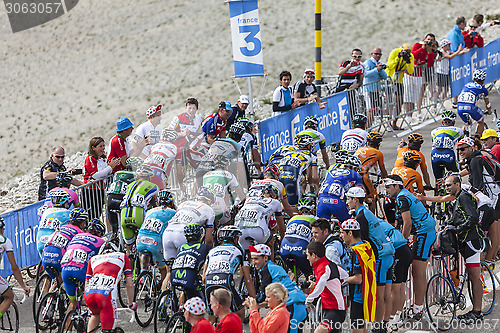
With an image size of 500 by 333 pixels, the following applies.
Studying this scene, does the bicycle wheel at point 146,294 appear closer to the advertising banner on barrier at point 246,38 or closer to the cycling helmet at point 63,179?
the cycling helmet at point 63,179

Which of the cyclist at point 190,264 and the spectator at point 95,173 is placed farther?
the spectator at point 95,173

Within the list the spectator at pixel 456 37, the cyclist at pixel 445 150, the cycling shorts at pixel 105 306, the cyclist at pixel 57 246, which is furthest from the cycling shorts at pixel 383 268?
the spectator at pixel 456 37

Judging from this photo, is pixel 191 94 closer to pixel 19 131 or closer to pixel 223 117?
pixel 19 131

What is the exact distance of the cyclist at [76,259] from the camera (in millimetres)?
10945

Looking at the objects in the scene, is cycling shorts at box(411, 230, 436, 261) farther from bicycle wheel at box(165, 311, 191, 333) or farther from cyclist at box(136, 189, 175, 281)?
cyclist at box(136, 189, 175, 281)

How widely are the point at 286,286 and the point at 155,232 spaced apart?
9.66 ft

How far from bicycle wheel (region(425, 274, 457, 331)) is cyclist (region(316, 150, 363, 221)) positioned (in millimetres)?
1846

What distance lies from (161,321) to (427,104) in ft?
40.6

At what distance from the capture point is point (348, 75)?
63.0 ft

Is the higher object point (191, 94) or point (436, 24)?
point (436, 24)

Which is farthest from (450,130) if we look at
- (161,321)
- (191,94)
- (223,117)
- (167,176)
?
(191,94)

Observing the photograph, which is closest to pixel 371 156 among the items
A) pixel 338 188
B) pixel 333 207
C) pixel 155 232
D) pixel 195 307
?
pixel 338 188

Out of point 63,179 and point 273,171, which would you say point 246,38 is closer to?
point 273,171

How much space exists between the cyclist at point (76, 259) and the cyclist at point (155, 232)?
2.94 feet
